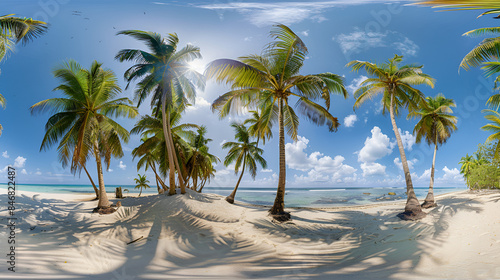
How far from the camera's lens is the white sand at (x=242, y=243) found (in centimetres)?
524

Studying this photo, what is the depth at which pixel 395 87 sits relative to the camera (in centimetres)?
1209

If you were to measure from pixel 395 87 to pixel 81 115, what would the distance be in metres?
Result: 15.0

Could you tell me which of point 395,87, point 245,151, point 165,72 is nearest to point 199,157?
point 245,151

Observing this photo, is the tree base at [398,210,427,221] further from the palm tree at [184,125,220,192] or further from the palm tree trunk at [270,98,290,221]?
the palm tree at [184,125,220,192]

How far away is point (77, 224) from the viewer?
29.8 ft

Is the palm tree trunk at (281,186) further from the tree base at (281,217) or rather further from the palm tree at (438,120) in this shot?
the palm tree at (438,120)

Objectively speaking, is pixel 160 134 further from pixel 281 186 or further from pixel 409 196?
pixel 409 196

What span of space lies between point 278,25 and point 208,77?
140 inches

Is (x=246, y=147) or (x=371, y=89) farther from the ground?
(x=371, y=89)

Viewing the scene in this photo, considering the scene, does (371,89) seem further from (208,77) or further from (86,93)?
(86,93)

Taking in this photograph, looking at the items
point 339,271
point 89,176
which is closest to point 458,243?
point 339,271

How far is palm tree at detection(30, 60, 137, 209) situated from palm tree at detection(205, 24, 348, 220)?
525 cm

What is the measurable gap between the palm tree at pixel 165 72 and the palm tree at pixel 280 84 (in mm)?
2687

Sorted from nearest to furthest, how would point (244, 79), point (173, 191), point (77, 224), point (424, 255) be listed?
point (424, 255) → point (77, 224) → point (244, 79) → point (173, 191)
